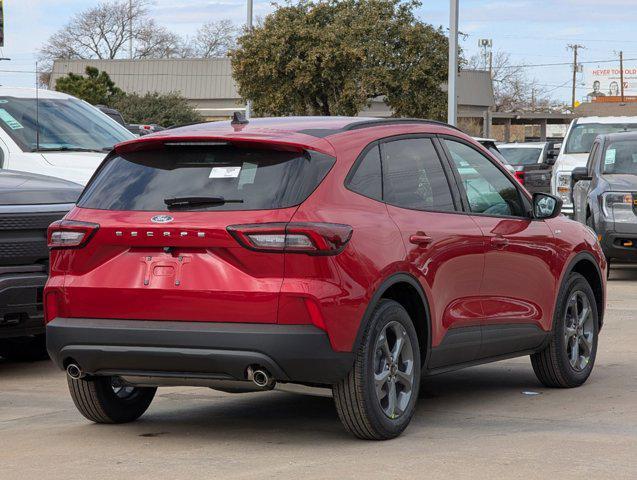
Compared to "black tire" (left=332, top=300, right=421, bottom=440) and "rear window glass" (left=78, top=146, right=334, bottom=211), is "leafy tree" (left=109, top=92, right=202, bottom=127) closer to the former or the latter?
"rear window glass" (left=78, top=146, right=334, bottom=211)

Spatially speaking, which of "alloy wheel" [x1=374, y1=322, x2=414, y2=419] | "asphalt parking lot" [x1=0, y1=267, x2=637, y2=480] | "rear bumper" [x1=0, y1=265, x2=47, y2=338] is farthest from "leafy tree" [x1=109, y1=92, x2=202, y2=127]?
"alloy wheel" [x1=374, y1=322, x2=414, y2=419]

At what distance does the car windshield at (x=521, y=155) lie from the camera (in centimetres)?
3288

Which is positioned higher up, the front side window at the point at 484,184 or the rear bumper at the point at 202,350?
the front side window at the point at 484,184

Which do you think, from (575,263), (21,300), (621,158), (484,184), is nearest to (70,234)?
(21,300)

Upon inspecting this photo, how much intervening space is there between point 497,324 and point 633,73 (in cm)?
13038

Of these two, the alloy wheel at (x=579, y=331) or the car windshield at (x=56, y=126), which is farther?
the car windshield at (x=56, y=126)

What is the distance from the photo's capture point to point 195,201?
6434mm

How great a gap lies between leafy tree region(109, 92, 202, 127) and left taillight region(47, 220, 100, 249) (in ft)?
184

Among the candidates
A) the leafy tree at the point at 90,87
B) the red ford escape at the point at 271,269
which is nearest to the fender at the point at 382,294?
the red ford escape at the point at 271,269

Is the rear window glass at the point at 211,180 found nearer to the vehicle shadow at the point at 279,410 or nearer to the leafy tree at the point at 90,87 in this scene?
the vehicle shadow at the point at 279,410

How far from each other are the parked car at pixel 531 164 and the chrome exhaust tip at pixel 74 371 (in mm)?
18090

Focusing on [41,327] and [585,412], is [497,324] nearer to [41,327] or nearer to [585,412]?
[585,412]

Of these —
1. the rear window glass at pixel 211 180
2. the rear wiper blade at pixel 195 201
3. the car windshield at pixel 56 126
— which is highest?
the car windshield at pixel 56 126

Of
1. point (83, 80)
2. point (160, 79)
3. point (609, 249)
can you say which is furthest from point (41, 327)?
point (160, 79)
